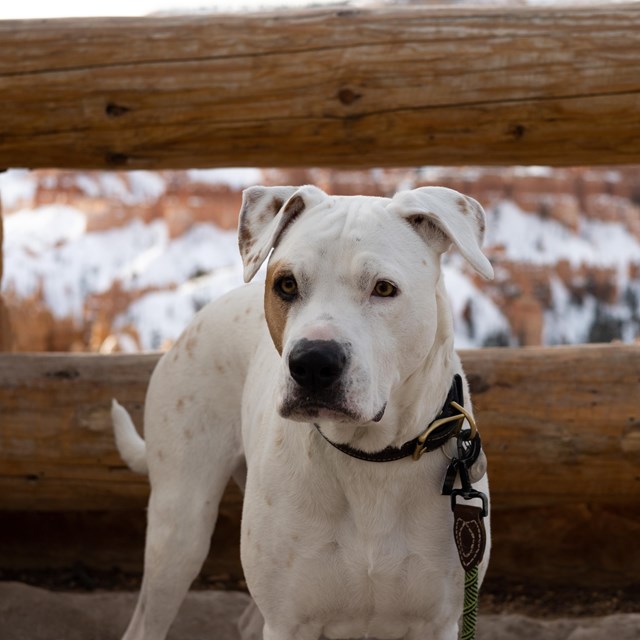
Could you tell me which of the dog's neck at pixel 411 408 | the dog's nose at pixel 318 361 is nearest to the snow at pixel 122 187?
the dog's neck at pixel 411 408

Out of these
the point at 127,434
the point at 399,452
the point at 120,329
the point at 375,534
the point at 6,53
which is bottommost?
the point at 120,329

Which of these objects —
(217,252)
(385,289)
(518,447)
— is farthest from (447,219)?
(217,252)

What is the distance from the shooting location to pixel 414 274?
202 cm

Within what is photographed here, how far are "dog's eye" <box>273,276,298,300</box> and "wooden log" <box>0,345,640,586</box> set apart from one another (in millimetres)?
1463

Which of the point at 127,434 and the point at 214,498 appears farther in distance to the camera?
the point at 127,434

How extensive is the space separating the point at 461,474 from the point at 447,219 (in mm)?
540

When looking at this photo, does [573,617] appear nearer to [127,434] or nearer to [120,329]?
[127,434]

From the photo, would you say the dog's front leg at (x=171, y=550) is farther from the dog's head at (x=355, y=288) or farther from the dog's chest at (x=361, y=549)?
the dog's head at (x=355, y=288)

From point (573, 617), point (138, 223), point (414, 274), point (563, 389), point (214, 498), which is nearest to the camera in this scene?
point (414, 274)

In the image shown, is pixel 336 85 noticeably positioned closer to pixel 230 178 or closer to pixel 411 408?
pixel 411 408

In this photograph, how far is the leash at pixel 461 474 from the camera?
209cm

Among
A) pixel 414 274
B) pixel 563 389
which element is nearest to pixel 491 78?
pixel 563 389

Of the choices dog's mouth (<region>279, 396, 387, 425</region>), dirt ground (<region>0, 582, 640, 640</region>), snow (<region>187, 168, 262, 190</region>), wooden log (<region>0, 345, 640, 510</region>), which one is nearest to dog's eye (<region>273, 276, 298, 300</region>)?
dog's mouth (<region>279, 396, 387, 425</region>)

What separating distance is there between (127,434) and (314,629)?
41.7 inches
